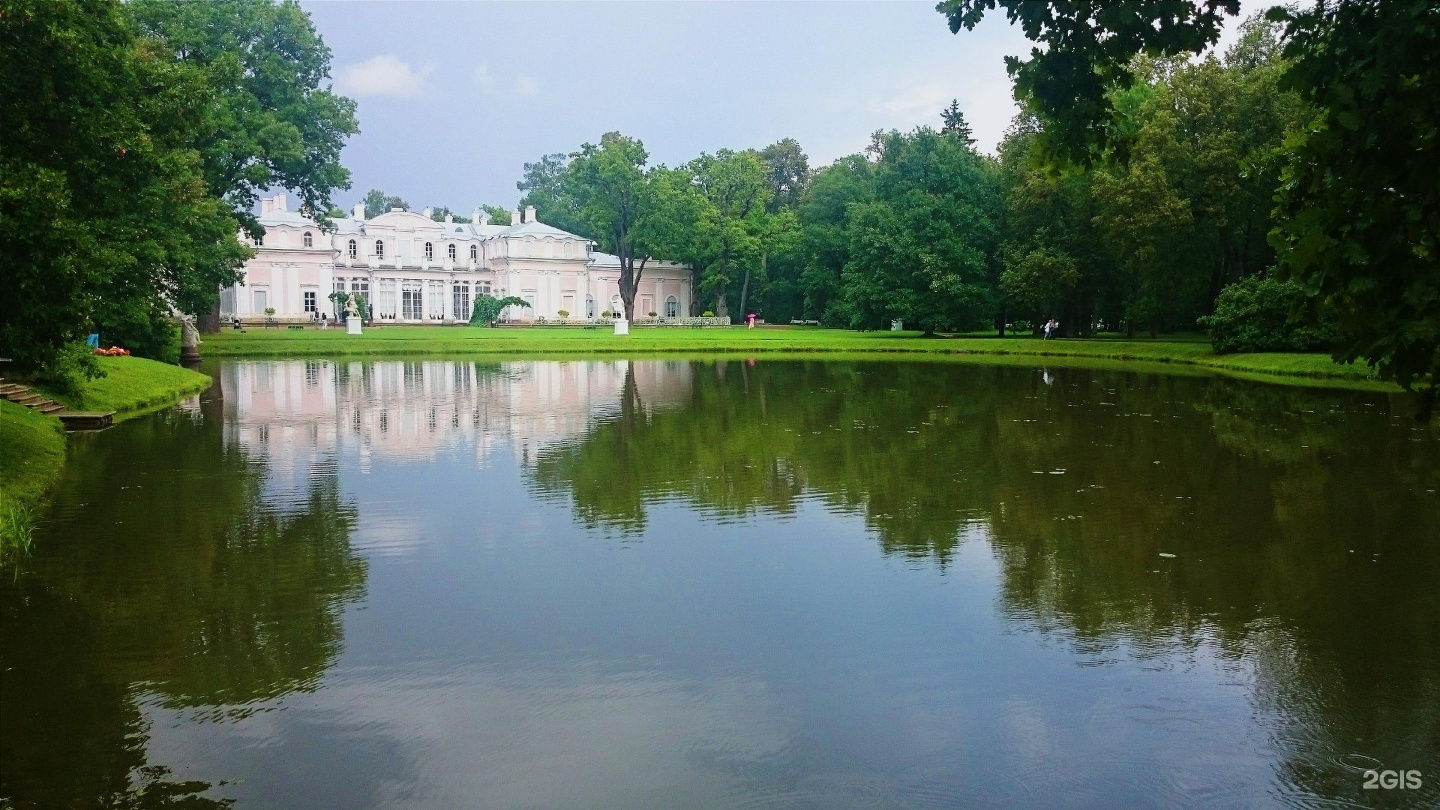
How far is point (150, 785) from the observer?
516 centimetres

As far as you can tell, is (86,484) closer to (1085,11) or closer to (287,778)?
(287,778)

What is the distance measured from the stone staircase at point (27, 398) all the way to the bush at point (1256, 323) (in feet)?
105

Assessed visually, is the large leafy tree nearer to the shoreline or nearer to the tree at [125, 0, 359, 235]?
the shoreline

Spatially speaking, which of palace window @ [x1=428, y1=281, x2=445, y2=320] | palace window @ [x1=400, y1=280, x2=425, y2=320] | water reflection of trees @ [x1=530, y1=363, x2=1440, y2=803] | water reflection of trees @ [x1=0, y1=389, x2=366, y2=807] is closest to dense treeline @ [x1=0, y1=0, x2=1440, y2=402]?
water reflection of trees @ [x1=530, y1=363, x2=1440, y2=803]

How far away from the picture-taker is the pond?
5359 millimetres

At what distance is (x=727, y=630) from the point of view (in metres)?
7.49

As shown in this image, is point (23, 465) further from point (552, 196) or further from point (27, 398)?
point (552, 196)

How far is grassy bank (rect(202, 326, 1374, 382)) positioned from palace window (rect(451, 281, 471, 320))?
19813 mm

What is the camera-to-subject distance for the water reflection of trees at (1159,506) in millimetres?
6649

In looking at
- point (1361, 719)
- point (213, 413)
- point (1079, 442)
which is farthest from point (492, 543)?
point (213, 413)

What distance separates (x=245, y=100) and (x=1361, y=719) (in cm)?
4661

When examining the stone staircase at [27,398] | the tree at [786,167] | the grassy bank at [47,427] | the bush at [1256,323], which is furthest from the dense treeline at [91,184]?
the tree at [786,167]

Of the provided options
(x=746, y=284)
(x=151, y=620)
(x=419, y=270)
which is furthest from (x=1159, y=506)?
(x=419, y=270)

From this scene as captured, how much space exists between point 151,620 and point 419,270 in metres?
70.5
